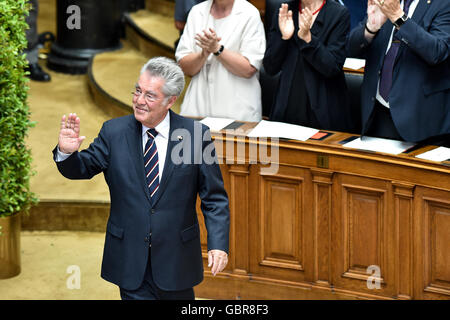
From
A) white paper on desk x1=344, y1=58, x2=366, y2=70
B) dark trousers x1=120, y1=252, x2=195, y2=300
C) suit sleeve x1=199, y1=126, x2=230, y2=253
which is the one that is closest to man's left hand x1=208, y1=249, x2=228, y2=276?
suit sleeve x1=199, y1=126, x2=230, y2=253

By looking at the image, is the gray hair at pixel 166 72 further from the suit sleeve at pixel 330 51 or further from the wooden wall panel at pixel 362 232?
the wooden wall panel at pixel 362 232

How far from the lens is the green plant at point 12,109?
15.3 ft

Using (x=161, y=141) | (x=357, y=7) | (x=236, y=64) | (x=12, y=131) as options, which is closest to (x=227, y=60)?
(x=236, y=64)

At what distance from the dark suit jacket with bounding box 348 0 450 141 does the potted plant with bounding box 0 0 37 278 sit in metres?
1.81

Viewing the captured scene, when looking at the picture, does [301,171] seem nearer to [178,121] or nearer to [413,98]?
[413,98]

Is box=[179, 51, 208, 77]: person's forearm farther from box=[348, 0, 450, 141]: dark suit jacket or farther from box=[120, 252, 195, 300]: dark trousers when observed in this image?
box=[120, 252, 195, 300]: dark trousers

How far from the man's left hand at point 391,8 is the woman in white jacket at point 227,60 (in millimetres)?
917

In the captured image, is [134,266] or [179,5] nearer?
[134,266]

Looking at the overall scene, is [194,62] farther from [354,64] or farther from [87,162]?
[87,162]

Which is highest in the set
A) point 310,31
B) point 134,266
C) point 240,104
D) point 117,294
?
point 310,31

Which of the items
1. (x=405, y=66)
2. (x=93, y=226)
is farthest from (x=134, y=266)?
(x=93, y=226)

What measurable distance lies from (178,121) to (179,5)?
2.50m

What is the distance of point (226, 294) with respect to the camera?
4852 millimetres

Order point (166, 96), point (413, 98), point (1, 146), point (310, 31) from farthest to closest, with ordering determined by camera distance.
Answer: point (1, 146) < point (310, 31) < point (413, 98) < point (166, 96)
